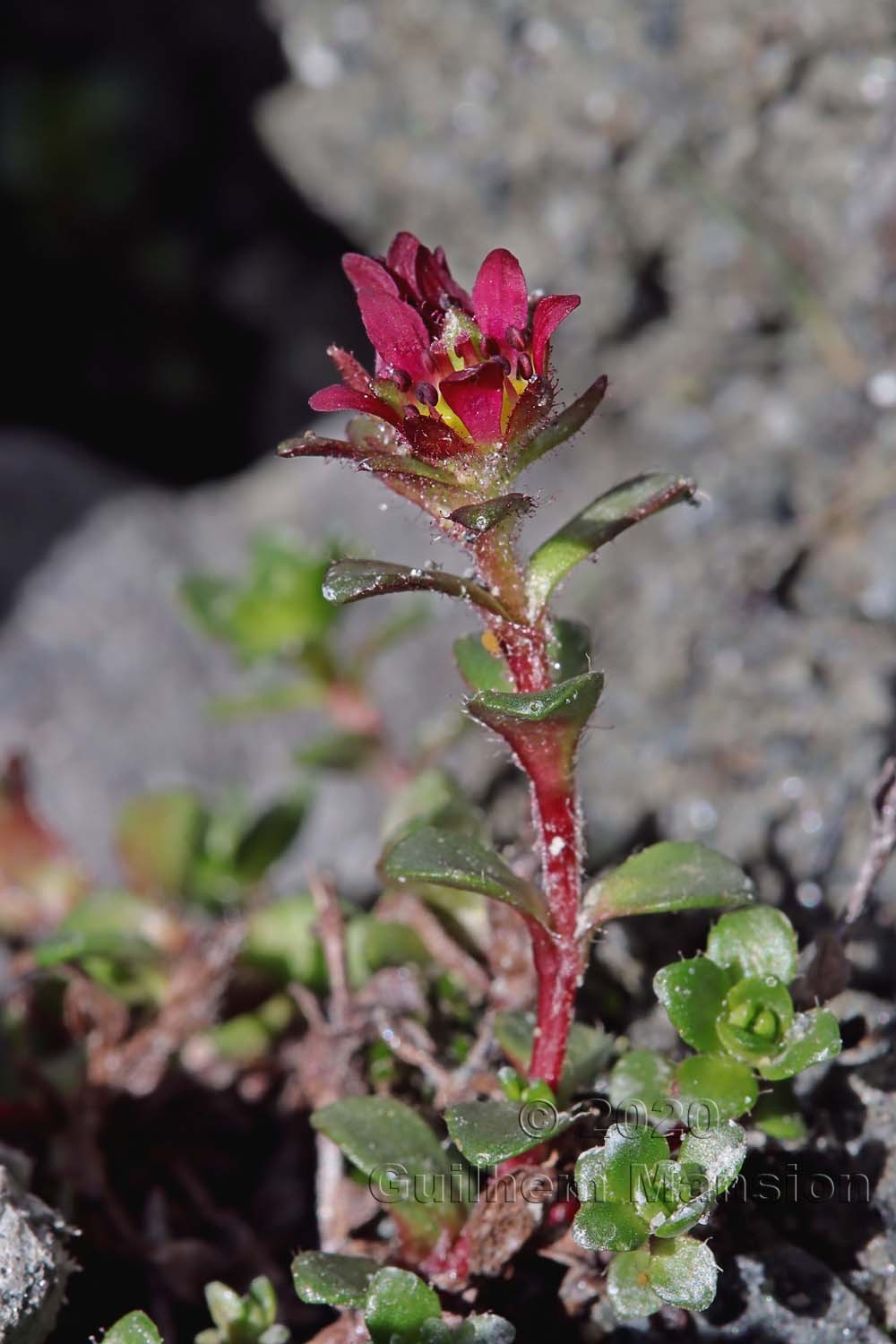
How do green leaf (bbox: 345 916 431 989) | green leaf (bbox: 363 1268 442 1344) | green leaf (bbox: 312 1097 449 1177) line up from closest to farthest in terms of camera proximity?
green leaf (bbox: 363 1268 442 1344), green leaf (bbox: 312 1097 449 1177), green leaf (bbox: 345 916 431 989)

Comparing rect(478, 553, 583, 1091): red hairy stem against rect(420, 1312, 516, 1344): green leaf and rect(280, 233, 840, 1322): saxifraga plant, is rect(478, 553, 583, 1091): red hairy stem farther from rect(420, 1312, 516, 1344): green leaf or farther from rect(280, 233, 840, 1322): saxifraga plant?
rect(420, 1312, 516, 1344): green leaf

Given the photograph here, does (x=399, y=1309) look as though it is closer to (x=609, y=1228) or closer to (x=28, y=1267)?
(x=609, y=1228)

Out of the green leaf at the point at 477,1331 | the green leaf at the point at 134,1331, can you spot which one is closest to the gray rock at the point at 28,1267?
the green leaf at the point at 134,1331

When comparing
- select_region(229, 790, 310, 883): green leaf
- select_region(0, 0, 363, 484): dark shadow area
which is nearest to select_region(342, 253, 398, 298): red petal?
select_region(229, 790, 310, 883): green leaf

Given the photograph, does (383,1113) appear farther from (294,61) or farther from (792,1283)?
(294,61)

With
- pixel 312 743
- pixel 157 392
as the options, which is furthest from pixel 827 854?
pixel 157 392

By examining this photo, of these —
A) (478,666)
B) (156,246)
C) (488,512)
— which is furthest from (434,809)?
(156,246)
